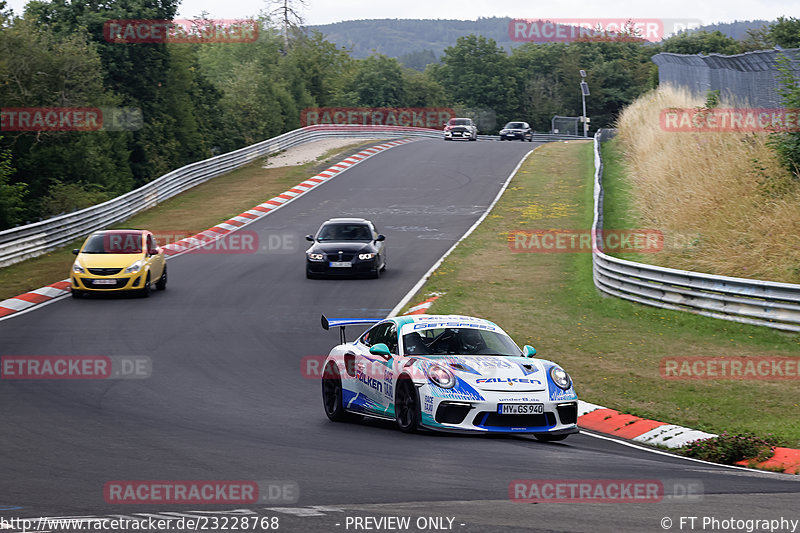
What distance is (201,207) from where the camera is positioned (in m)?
40.3

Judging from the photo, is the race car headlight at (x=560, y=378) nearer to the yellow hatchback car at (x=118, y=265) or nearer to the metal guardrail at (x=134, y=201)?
the yellow hatchback car at (x=118, y=265)

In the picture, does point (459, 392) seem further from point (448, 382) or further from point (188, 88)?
point (188, 88)

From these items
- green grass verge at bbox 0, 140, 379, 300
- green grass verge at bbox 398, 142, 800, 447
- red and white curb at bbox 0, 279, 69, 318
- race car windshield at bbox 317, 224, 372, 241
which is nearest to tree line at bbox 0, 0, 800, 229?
green grass verge at bbox 0, 140, 379, 300

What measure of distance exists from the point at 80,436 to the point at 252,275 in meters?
16.1

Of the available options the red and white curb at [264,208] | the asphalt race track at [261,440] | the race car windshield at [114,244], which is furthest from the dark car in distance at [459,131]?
the race car windshield at [114,244]

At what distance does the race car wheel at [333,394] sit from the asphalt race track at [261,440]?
25 cm

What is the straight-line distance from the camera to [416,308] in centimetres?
2173

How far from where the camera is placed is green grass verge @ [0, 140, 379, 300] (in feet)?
87.9

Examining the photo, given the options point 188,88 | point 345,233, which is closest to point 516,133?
point 188,88

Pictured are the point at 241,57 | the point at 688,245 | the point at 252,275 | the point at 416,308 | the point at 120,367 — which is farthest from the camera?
the point at 241,57

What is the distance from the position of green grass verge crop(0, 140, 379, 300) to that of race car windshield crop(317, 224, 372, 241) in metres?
6.83

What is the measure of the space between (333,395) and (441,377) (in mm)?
2313

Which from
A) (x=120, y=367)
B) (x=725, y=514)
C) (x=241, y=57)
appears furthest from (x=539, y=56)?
(x=725, y=514)

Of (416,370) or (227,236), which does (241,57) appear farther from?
(416,370)
